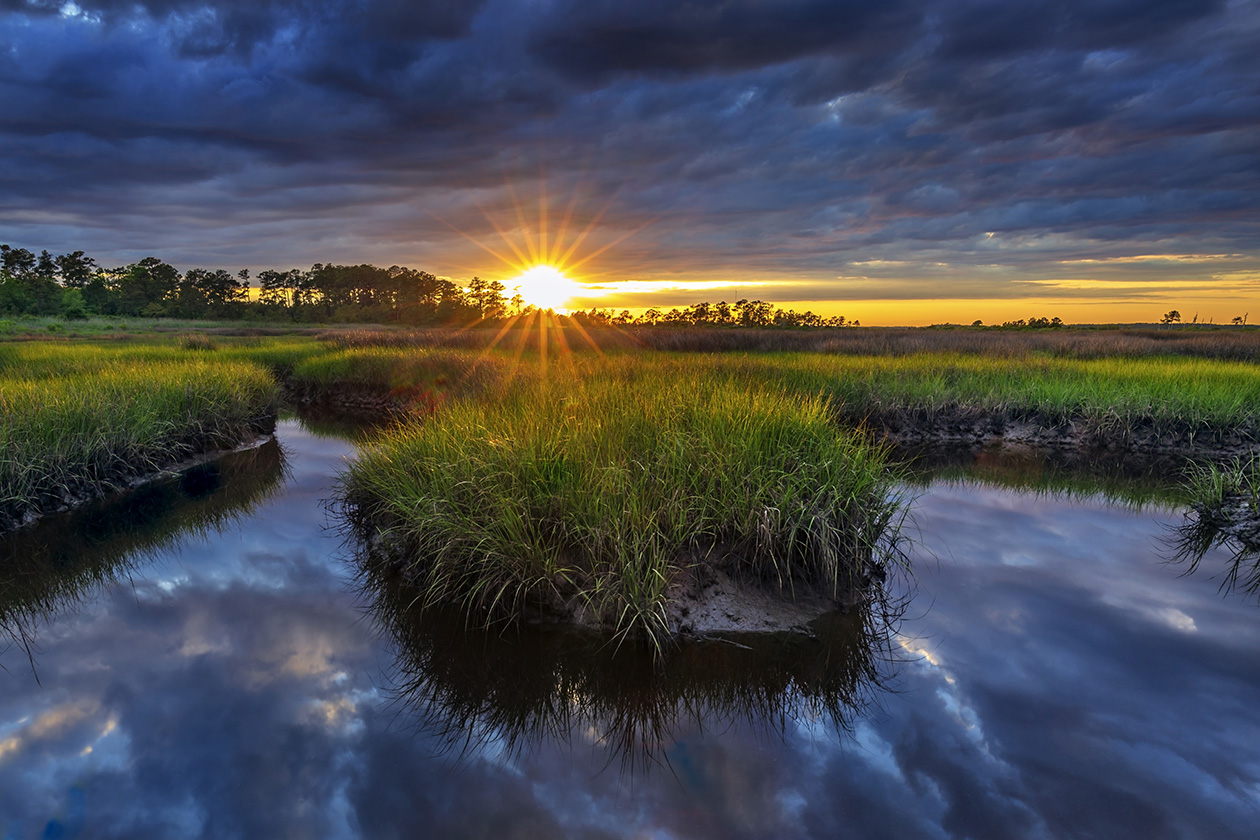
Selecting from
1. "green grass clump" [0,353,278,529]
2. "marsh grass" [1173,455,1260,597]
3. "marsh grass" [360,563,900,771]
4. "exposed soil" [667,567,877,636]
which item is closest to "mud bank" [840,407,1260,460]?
"marsh grass" [1173,455,1260,597]

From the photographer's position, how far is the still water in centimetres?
341

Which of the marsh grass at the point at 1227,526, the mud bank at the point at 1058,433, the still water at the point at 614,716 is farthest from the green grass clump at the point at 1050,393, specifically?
the still water at the point at 614,716

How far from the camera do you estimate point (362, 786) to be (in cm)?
364

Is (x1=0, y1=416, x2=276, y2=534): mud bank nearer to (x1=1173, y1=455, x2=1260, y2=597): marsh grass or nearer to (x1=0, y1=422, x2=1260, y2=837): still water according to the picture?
(x1=0, y1=422, x2=1260, y2=837): still water

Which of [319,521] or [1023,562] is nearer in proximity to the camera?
[1023,562]

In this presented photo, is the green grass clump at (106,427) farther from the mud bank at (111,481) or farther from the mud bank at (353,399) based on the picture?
the mud bank at (353,399)

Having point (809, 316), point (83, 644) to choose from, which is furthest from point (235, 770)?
point (809, 316)

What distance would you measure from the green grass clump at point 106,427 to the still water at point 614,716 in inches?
65.1

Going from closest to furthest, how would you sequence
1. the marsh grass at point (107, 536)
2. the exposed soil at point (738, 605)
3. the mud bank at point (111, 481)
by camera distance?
the exposed soil at point (738, 605) → the marsh grass at point (107, 536) → the mud bank at point (111, 481)

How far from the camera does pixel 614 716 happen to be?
414 centimetres

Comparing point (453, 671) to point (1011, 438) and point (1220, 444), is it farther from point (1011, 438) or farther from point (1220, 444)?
point (1220, 444)

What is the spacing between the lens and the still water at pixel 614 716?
11.2 ft

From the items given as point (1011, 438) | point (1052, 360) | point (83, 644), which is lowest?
point (83, 644)

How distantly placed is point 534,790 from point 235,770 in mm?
2037
